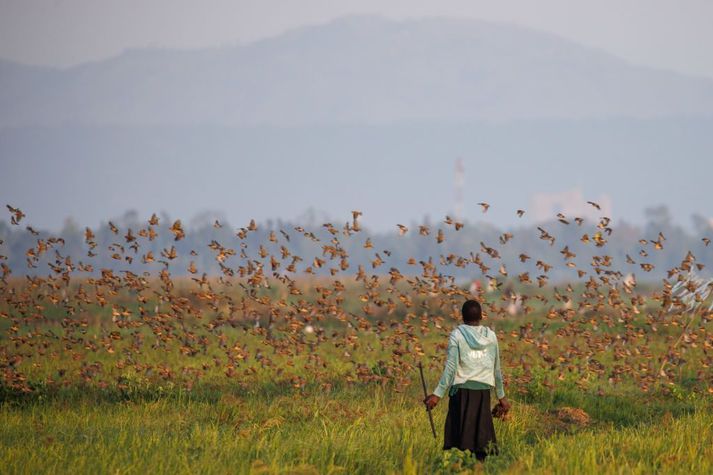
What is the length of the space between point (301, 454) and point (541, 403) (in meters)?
7.08

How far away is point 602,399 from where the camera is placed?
1833cm

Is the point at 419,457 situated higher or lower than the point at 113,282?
lower

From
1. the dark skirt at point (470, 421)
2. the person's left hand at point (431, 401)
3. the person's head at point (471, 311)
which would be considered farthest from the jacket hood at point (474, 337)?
the person's left hand at point (431, 401)

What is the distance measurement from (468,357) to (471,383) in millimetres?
332

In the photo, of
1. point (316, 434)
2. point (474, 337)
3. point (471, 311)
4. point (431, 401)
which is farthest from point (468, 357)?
point (316, 434)

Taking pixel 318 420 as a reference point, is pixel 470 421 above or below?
above

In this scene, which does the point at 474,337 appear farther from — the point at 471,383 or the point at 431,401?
the point at 431,401

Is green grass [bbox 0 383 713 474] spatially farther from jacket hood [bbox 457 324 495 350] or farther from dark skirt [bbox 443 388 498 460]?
jacket hood [bbox 457 324 495 350]

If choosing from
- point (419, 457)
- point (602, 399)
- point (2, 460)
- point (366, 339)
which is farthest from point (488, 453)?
point (366, 339)

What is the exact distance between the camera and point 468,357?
1154 cm

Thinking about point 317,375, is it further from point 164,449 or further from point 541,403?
point 164,449

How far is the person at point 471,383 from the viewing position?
1148cm

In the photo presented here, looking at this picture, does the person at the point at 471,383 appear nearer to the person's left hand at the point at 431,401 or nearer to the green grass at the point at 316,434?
the person's left hand at the point at 431,401

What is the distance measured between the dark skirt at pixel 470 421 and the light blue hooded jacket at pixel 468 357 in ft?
0.60
